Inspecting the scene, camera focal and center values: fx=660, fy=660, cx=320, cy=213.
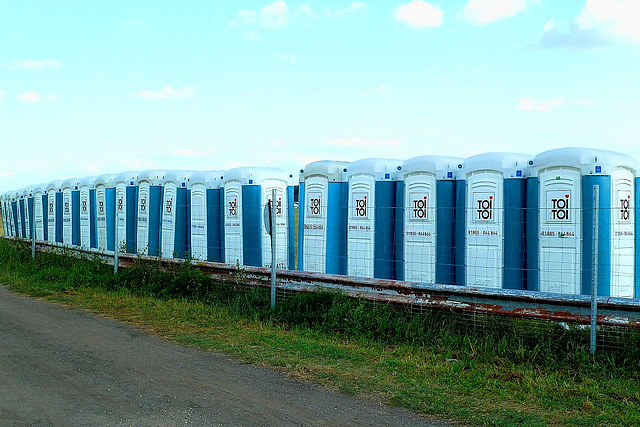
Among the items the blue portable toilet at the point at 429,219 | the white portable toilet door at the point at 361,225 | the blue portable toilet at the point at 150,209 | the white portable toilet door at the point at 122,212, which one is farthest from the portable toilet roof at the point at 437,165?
the white portable toilet door at the point at 122,212

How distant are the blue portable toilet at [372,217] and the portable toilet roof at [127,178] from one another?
8090 mm

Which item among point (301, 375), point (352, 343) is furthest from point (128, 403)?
point (352, 343)

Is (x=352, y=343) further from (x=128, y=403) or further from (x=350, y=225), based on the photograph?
(x=350, y=225)

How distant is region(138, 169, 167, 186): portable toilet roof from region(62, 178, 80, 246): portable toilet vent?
5.86 metres

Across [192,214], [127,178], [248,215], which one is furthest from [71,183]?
[248,215]

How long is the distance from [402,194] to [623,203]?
365 cm

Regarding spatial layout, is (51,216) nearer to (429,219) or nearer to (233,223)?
(233,223)

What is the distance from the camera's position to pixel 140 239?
1775 centimetres

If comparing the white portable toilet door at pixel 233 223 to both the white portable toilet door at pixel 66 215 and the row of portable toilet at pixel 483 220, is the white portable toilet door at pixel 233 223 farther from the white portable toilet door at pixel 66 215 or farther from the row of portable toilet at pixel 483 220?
the white portable toilet door at pixel 66 215

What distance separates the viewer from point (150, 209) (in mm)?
17453

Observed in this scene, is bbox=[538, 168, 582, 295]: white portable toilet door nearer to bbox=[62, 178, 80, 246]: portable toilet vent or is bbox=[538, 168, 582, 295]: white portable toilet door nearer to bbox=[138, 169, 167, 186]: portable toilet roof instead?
bbox=[138, 169, 167, 186]: portable toilet roof

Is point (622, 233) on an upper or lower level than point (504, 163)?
lower

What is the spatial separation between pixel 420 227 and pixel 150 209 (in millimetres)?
8664

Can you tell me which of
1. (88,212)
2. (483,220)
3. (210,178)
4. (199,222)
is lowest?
(199,222)
